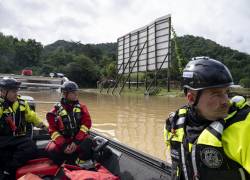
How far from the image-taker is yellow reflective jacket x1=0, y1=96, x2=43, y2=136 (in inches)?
129

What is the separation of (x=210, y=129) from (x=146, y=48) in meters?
22.1

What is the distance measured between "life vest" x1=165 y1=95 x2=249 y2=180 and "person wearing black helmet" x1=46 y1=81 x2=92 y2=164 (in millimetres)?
2098

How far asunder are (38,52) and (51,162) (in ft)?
170

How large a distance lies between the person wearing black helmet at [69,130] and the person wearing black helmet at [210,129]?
2.11 meters

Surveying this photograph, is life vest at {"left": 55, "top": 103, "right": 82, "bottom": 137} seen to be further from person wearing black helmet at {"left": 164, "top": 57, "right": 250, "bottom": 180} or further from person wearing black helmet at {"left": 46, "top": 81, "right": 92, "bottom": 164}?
person wearing black helmet at {"left": 164, "top": 57, "right": 250, "bottom": 180}

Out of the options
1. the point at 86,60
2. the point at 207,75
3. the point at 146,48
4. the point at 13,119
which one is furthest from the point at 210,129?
the point at 86,60

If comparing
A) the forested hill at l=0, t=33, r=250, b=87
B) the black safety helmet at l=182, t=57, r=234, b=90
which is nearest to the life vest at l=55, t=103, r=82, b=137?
the black safety helmet at l=182, t=57, r=234, b=90

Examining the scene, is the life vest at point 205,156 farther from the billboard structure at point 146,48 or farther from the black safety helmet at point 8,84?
the billboard structure at point 146,48

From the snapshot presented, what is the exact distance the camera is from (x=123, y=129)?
330 inches

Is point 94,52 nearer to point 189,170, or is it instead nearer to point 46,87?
point 46,87

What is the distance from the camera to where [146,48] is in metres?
23.0

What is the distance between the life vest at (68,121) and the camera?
3.51 metres

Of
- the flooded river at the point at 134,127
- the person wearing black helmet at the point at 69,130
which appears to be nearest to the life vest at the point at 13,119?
the person wearing black helmet at the point at 69,130

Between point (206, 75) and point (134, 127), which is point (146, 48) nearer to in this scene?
point (134, 127)
